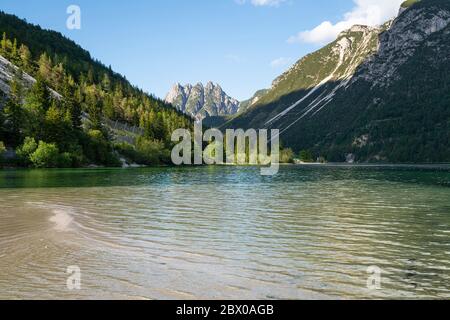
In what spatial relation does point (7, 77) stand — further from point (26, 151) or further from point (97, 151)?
point (26, 151)

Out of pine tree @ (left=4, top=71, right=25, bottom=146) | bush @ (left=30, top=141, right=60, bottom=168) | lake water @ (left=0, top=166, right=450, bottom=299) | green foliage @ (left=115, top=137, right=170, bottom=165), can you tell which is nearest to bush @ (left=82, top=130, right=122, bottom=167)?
green foliage @ (left=115, top=137, right=170, bottom=165)

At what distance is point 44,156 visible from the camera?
4446 inches

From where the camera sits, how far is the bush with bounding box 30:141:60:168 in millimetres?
112250

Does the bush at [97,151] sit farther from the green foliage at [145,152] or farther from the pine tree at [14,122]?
the pine tree at [14,122]

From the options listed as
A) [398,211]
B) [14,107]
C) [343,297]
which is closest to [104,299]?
[343,297]

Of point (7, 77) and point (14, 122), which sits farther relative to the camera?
point (7, 77)

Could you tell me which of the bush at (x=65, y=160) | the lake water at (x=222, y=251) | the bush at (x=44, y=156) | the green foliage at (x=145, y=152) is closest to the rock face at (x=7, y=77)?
the green foliage at (x=145, y=152)

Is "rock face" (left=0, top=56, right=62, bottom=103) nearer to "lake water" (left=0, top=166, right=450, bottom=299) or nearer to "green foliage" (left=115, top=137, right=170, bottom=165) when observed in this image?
"green foliage" (left=115, top=137, right=170, bottom=165)

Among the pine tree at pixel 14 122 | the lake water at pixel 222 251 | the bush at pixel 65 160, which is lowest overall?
the lake water at pixel 222 251

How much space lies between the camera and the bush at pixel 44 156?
368 ft

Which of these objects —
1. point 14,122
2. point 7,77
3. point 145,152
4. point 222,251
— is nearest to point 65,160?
point 14,122

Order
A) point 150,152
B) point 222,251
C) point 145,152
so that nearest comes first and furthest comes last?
point 222,251 → point 145,152 → point 150,152

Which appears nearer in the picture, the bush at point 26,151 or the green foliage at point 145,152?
the bush at point 26,151

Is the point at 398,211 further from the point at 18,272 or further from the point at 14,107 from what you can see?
the point at 14,107
